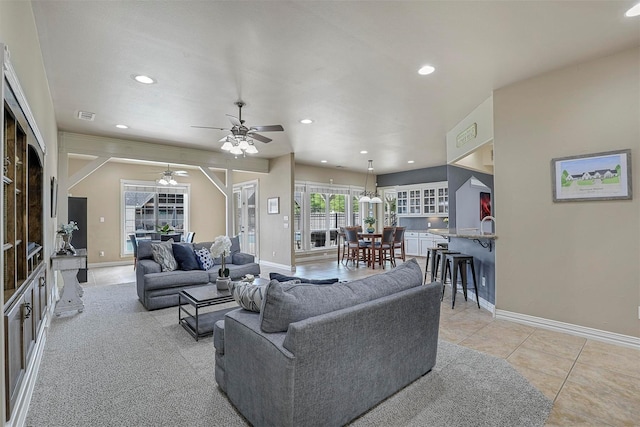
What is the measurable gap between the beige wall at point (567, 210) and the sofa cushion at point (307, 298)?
2.27 meters

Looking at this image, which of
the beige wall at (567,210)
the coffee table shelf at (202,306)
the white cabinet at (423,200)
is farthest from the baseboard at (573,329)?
the white cabinet at (423,200)

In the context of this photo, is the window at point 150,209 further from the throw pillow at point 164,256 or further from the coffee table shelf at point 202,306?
the coffee table shelf at point 202,306

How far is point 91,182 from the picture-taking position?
7.69 metres

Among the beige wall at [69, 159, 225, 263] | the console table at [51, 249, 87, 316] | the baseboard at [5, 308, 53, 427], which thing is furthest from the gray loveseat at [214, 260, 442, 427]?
the beige wall at [69, 159, 225, 263]

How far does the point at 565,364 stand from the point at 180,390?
3.00 metres

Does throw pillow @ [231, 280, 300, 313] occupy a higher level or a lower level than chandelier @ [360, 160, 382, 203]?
lower

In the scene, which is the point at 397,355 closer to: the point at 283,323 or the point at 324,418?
the point at 324,418

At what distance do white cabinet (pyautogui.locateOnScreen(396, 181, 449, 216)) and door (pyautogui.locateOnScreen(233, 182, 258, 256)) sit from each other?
465 cm

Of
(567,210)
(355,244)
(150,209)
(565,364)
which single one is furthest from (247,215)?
(565,364)

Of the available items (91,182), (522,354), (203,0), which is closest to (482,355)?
(522,354)

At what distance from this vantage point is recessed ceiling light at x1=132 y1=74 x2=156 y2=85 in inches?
128

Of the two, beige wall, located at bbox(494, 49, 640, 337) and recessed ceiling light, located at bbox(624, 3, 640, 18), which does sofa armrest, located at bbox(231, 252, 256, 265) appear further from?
recessed ceiling light, located at bbox(624, 3, 640, 18)

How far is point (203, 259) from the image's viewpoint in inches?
189

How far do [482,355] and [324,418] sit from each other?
5.82 ft
